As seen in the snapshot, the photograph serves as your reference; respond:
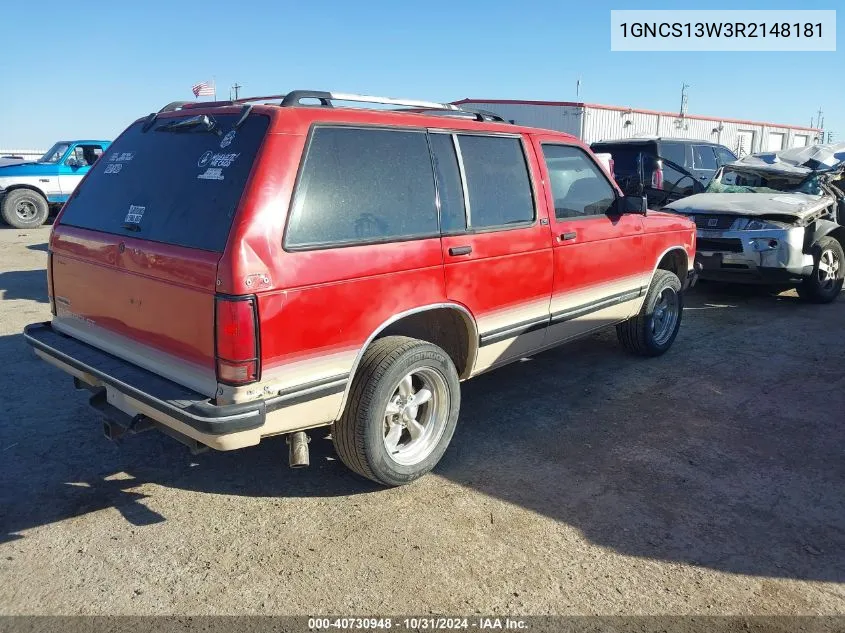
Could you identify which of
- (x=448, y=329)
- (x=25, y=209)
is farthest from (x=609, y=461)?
(x=25, y=209)

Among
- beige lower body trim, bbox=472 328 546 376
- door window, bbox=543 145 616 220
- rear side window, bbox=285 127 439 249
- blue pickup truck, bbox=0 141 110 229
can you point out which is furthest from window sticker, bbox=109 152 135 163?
blue pickup truck, bbox=0 141 110 229

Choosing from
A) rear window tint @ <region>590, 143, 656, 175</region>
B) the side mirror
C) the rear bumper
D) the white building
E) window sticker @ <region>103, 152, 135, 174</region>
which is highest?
the white building

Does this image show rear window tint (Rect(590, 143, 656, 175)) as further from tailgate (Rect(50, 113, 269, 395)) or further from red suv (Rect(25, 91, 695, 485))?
tailgate (Rect(50, 113, 269, 395))

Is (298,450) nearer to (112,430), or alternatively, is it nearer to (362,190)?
(112,430)

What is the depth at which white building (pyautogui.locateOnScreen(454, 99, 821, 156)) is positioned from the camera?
84.7 ft

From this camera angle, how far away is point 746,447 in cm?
412

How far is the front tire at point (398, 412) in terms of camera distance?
10.6 feet

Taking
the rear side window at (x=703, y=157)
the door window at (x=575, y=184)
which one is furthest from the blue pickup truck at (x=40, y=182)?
the door window at (x=575, y=184)

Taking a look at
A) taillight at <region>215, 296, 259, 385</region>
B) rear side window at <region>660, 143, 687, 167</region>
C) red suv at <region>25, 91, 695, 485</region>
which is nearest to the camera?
taillight at <region>215, 296, 259, 385</region>

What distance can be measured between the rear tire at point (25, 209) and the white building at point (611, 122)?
14.9 metres

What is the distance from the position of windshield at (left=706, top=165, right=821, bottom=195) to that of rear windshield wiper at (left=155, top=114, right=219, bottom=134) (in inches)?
324

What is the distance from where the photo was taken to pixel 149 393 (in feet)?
9.68

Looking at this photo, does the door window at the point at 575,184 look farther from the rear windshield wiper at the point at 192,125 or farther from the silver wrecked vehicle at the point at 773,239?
the silver wrecked vehicle at the point at 773,239

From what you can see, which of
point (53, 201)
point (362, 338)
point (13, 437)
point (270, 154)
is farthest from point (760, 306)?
point (53, 201)
